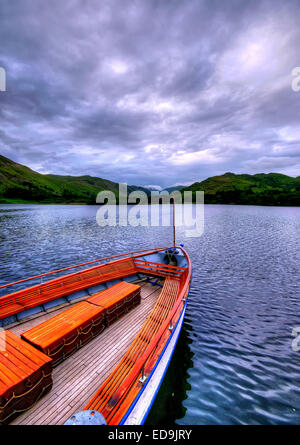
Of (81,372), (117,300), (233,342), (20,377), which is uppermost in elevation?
(117,300)

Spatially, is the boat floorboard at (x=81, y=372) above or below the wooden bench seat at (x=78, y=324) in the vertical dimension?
below

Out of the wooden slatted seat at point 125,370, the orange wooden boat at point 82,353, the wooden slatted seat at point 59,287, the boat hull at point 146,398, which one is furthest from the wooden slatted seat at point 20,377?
the wooden slatted seat at point 59,287

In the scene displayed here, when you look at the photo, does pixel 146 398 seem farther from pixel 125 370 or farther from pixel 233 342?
pixel 233 342

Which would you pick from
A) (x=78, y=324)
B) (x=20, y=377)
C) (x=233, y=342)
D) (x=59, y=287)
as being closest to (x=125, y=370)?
(x=78, y=324)

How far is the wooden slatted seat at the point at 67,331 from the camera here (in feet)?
24.2

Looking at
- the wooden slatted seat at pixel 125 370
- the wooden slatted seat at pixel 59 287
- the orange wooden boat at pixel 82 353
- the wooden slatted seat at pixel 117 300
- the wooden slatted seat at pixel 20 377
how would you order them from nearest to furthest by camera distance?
the wooden slatted seat at pixel 125 370, the wooden slatted seat at pixel 20 377, the orange wooden boat at pixel 82 353, the wooden slatted seat at pixel 59 287, the wooden slatted seat at pixel 117 300

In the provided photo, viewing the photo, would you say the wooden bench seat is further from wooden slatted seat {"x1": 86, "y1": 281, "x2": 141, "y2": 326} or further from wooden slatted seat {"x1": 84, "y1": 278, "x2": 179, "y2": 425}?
wooden slatted seat {"x1": 84, "y1": 278, "x2": 179, "y2": 425}

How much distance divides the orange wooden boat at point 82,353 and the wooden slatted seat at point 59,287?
0.05 m

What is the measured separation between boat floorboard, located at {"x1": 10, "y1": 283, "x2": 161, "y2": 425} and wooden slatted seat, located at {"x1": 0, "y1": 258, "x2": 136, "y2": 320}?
3.20 feet

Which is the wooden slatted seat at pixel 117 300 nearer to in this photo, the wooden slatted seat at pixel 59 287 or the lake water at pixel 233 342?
the wooden slatted seat at pixel 59 287

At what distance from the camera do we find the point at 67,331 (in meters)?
7.88

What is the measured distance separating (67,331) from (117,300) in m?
3.13

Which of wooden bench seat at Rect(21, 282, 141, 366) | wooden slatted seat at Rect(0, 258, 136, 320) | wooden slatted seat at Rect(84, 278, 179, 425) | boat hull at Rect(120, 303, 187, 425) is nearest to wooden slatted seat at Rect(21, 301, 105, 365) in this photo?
wooden bench seat at Rect(21, 282, 141, 366)

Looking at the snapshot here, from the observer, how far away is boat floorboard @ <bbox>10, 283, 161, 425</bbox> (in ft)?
19.5
